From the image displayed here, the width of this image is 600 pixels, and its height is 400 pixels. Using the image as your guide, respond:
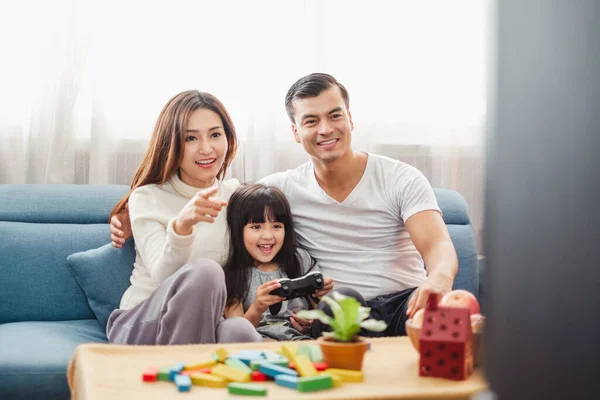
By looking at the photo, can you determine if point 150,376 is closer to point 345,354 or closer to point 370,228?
point 345,354

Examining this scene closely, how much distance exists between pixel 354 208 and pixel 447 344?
0.94 m

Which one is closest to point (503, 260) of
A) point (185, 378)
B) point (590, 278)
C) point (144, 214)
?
point (590, 278)

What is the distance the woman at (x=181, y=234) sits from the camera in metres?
1.68

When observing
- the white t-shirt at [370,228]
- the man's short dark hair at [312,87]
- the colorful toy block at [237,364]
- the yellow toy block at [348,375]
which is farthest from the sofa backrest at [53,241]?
the yellow toy block at [348,375]

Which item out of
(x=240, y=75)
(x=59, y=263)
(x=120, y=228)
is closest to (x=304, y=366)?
(x=120, y=228)

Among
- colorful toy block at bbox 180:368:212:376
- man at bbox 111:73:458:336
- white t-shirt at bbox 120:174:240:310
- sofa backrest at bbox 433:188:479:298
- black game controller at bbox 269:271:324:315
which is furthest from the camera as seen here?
sofa backrest at bbox 433:188:479:298

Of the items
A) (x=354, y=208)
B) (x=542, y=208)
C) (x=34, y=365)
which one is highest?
(x=542, y=208)

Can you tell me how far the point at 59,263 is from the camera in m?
2.13

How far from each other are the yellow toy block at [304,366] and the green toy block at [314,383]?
0.13 feet

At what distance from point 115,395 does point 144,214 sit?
0.85 m

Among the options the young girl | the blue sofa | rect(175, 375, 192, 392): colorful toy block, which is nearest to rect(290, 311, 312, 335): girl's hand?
the young girl

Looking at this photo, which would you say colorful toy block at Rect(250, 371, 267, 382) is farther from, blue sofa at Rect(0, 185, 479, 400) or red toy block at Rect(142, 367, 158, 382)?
blue sofa at Rect(0, 185, 479, 400)

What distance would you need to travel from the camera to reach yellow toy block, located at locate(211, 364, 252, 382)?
1.18 meters

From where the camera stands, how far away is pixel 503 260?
39 cm
